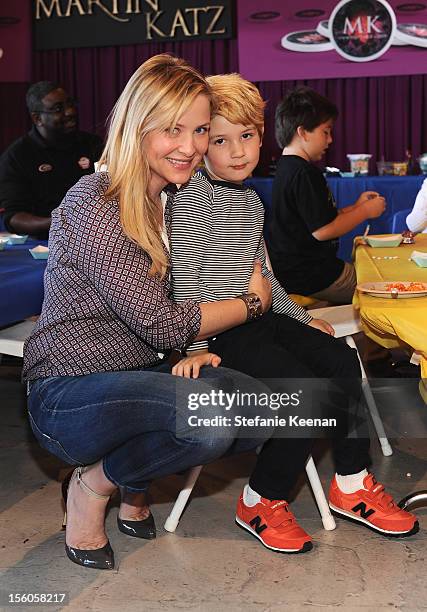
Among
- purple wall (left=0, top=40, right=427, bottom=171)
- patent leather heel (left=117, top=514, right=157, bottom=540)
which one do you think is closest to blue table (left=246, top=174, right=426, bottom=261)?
purple wall (left=0, top=40, right=427, bottom=171)

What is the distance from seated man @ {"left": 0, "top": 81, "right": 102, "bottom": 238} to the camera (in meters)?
4.13

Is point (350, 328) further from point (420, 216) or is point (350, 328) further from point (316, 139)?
point (316, 139)

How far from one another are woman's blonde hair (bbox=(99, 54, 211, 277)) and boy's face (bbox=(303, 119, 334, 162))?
1512 mm

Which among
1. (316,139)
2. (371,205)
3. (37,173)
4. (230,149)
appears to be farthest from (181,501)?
(37,173)

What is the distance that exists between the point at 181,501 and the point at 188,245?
0.72 m

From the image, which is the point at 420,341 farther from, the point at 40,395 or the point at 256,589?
the point at 40,395

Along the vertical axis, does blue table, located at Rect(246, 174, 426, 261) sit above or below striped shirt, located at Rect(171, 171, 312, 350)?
below

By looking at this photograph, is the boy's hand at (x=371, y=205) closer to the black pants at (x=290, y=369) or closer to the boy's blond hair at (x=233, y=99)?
the black pants at (x=290, y=369)

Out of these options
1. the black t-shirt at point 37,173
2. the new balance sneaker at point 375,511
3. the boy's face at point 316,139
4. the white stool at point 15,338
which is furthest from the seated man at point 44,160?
the new balance sneaker at point 375,511

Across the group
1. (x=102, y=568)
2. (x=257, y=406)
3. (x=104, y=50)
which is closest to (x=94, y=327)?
(x=257, y=406)

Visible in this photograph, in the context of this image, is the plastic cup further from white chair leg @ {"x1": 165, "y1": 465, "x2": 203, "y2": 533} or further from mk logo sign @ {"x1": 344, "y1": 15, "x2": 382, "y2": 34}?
white chair leg @ {"x1": 165, "y1": 465, "x2": 203, "y2": 533}

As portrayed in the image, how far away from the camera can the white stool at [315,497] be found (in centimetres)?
244

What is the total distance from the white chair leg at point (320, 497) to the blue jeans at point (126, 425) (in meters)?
0.39

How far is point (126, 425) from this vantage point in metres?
2.04
